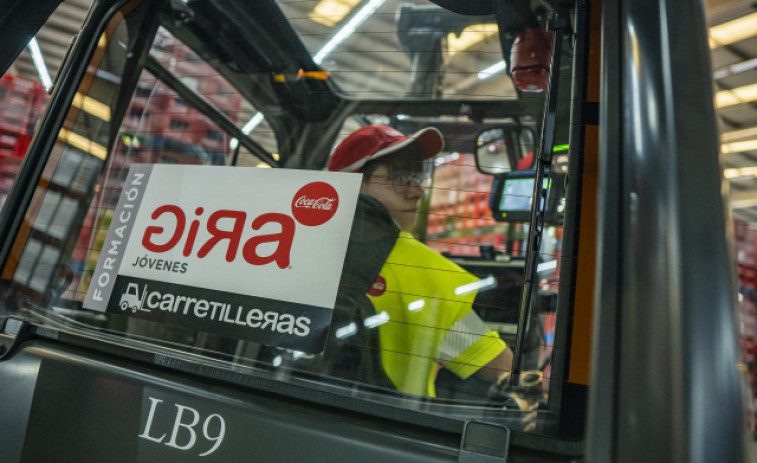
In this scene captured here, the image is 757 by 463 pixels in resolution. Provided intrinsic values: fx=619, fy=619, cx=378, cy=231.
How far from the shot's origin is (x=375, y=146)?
1184mm

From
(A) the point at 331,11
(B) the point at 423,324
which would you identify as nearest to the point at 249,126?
(A) the point at 331,11

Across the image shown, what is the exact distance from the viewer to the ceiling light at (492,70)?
3.74 ft

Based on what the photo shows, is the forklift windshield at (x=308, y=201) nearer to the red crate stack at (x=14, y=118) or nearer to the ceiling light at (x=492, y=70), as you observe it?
the ceiling light at (x=492, y=70)

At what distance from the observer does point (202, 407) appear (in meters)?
1.03

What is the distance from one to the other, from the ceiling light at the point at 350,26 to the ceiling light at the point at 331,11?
0.02m

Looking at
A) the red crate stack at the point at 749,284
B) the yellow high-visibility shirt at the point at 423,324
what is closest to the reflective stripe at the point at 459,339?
the yellow high-visibility shirt at the point at 423,324

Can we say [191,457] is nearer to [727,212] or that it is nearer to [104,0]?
[727,212]

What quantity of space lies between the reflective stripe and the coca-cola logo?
0.95 ft

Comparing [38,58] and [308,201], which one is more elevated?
[38,58]

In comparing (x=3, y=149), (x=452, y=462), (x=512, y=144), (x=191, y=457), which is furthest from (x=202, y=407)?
(x=3, y=149)

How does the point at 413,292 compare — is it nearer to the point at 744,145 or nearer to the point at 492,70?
the point at 492,70

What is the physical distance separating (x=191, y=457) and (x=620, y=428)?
679mm

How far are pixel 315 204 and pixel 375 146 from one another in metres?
0.18

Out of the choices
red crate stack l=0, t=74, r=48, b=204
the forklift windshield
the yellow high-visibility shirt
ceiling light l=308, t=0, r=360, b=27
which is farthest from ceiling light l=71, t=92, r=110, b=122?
red crate stack l=0, t=74, r=48, b=204
